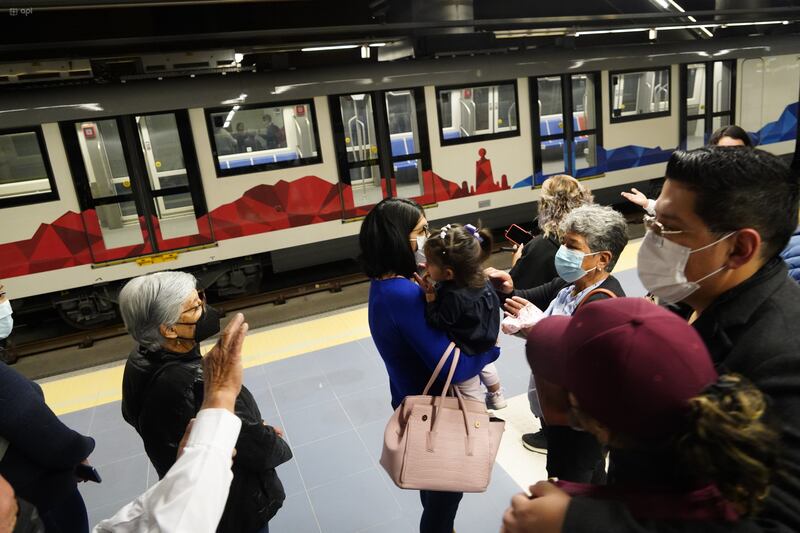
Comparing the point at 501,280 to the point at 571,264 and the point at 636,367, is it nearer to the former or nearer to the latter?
the point at 571,264

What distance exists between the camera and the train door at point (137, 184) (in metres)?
5.54

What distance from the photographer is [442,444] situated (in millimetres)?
1845

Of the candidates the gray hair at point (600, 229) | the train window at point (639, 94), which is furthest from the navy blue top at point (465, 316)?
the train window at point (639, 94)

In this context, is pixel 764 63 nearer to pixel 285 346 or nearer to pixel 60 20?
pixel 285 346

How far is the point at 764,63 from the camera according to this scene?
Result: 28.1 feet

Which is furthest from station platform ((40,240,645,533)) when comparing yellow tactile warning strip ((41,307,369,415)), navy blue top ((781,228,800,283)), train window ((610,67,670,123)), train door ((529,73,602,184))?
train window ((610,67,670,123))

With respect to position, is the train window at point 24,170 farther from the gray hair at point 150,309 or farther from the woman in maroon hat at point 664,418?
the woman in maroon hat at point 664,418

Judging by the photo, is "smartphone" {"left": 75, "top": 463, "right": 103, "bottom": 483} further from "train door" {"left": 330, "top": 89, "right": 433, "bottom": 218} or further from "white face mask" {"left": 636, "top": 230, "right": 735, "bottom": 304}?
"train door" {"left": 330, "top": 89, "right": 433, "bottom": 218}

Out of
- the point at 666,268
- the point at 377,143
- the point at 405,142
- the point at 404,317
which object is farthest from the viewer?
the point at 405,142

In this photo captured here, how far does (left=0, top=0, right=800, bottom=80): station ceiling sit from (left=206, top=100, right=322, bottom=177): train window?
21.0 inches

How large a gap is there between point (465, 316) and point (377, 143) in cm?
501

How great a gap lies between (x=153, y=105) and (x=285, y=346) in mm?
3070

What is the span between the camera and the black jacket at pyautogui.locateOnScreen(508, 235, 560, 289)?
288cm

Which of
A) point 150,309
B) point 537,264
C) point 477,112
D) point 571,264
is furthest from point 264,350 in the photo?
point 477,112
